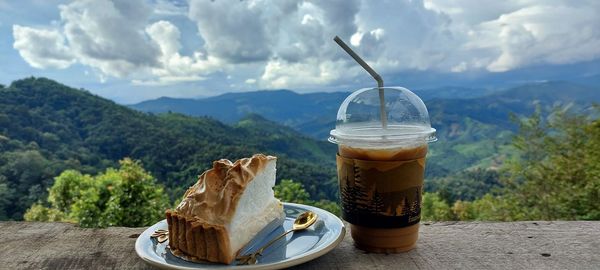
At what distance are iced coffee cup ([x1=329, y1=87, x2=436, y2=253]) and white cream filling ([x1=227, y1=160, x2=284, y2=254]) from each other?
1.15 feet

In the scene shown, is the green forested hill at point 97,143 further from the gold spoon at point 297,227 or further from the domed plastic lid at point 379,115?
the domed plastic lid at point 379,115

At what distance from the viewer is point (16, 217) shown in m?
29.0

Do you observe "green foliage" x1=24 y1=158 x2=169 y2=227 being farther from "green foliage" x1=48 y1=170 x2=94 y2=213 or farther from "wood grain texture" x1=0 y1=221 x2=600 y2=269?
"wood grain texture" x1=0 y1=221 x2=600 y2=269

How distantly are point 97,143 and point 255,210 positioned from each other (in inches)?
2303

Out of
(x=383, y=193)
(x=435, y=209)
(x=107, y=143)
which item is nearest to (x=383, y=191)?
(x=383, y=193)

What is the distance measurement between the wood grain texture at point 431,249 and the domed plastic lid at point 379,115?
0.51m

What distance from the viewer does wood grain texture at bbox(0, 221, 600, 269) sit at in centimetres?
197

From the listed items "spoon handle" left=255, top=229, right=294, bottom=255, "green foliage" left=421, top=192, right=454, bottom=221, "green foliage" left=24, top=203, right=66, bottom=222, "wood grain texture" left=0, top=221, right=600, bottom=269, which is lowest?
"green foliage" left=421, top=192, right=454, bottom=221

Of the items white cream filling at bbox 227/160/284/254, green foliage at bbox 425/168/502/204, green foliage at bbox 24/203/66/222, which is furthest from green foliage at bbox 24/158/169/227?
green foliage at bbox 425/168/502/204

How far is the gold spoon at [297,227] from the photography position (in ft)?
6.06

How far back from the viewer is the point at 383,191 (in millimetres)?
1957

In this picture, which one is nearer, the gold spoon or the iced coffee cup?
the gold spoon

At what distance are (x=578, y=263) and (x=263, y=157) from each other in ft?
4.61

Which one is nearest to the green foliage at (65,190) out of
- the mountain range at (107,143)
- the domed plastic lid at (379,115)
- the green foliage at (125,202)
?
the mountain range at (107,143)
